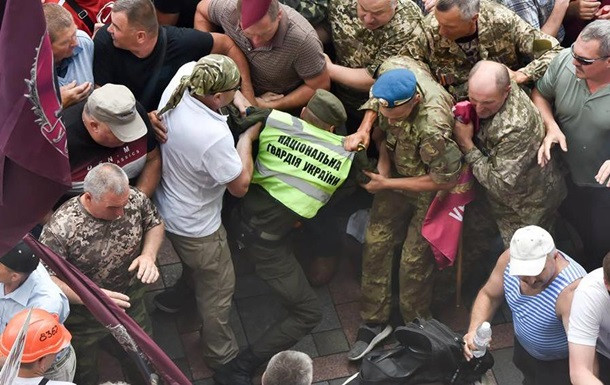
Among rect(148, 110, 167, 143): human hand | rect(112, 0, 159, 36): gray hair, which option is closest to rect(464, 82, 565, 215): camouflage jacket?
rect(148, 110, 167, 143): human hand

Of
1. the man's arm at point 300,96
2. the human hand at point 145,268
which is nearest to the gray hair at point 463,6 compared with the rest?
the man's arm at point 300,96

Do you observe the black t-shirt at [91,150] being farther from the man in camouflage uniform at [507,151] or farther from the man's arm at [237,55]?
the man in camouflage uniform at [507,151]

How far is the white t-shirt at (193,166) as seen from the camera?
6539mm

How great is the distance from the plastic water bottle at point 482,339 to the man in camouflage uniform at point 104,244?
1.83m

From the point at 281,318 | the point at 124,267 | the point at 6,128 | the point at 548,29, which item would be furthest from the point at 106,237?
the point at 548,29

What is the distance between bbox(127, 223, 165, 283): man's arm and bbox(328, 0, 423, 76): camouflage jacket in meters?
1.74

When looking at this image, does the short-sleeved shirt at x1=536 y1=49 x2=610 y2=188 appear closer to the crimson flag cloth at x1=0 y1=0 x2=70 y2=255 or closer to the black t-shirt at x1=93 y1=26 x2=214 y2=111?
the black t-shirt at x1=93 y1=26 x2=214 y2=111

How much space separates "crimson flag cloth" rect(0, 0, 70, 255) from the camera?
4113 millimetres

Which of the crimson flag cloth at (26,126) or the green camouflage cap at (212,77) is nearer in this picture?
the crimson flag cloth at (26,126)

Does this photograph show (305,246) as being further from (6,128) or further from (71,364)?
(6,128)

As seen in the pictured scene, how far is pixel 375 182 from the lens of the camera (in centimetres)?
714

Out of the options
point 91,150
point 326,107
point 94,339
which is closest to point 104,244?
point 91,150

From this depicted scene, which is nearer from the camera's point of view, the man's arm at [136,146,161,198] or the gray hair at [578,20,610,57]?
the gray hair at [578,20,610,57]

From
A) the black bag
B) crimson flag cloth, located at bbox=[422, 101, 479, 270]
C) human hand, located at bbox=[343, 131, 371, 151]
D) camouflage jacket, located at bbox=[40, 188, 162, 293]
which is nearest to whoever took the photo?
camouflage jacket, located at bbox=[40, 188, 162, 293]
